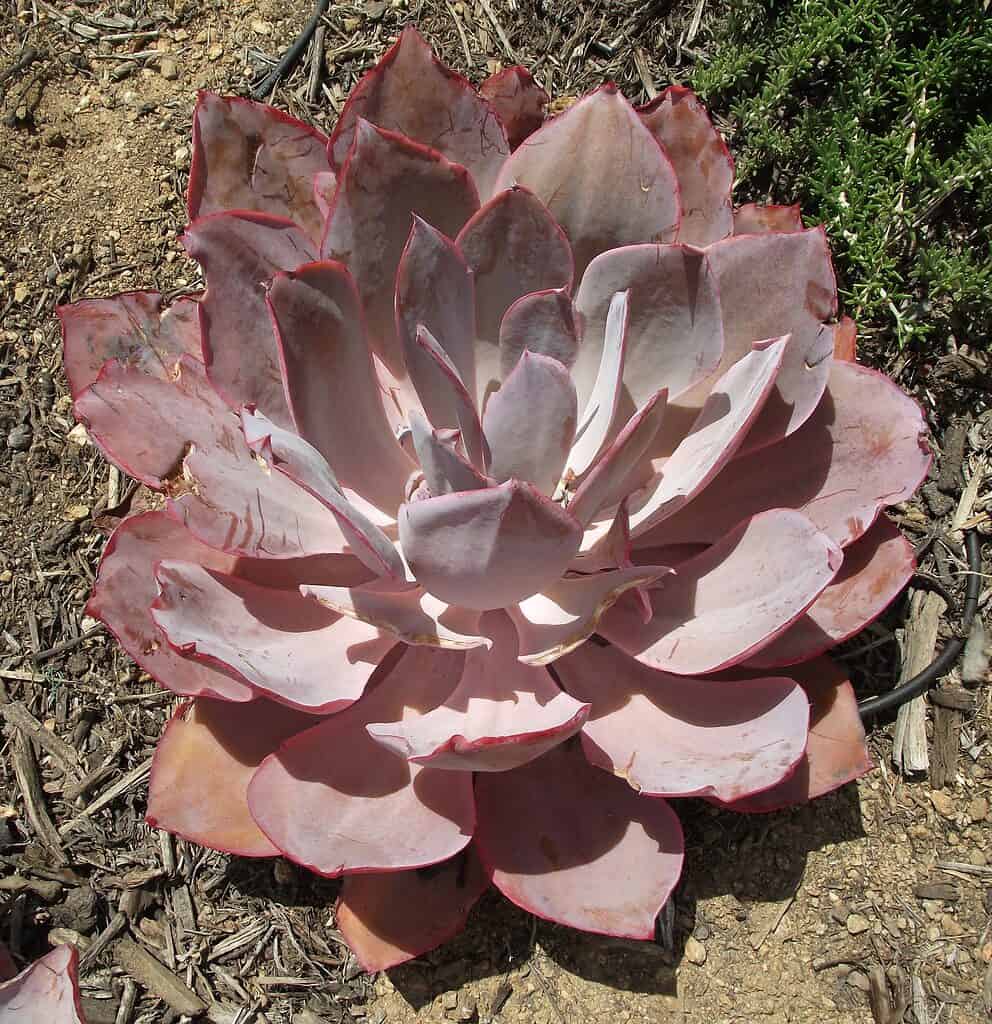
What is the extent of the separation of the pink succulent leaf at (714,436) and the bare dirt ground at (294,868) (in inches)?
20.9

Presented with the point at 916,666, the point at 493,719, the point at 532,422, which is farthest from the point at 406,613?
A: the point at 916,666

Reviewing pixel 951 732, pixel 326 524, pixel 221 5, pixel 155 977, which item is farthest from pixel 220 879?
pixel 221 5

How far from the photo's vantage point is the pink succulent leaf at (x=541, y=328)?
147cm

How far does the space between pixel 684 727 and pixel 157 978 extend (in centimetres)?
93

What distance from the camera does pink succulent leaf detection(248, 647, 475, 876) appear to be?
4.20 ft

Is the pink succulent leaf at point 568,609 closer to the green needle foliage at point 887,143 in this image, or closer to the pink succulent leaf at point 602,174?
the pink succulent leaf at point 602,174

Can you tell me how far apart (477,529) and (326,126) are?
1207 mm

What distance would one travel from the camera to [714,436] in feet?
4.62

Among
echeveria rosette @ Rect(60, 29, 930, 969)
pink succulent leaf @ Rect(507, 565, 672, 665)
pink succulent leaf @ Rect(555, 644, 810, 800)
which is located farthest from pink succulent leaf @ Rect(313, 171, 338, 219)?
pink succulent leaf @ Rect(555, 644, 810, 800)

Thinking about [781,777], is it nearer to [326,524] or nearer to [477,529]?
[477,529]

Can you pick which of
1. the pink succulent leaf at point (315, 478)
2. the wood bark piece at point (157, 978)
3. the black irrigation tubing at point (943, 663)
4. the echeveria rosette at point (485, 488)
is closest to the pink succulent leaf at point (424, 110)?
the echeveria rosette at point (485, 488)

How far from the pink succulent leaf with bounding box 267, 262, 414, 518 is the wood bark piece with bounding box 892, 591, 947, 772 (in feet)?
2.95

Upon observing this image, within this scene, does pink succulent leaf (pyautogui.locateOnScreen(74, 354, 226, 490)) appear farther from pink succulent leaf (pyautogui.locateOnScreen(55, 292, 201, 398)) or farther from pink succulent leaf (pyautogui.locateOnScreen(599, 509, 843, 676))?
pink succulent leaf (pyautogui.locateOnScreen(599, 509, 843, 676))

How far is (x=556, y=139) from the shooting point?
4.90 feet
